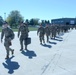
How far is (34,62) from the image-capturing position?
31.2ft

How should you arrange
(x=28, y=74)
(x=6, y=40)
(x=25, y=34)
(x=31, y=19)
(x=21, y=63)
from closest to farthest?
(x=28, y=74), (x=21, y=63), (x=6, y=40), (x=25, y=34), (x=31, y=19)

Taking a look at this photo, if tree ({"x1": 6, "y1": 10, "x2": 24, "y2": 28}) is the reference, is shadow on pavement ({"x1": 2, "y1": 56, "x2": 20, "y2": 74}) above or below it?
above

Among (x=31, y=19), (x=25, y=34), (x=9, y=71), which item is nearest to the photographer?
(x=9, y=71)

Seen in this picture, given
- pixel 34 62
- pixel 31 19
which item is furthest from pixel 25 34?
pixel 31 19

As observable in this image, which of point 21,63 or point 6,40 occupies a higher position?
point 6,40

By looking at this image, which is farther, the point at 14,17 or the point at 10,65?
the point at 14,17

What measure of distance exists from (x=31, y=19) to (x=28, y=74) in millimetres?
126306

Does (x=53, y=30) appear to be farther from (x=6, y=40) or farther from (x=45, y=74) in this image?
(x=45, y=74)

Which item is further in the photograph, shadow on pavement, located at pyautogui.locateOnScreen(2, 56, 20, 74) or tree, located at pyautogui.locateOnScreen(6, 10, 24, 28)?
tree, located at pyautogui.locateOnScreen(6, 10, 24, 28)

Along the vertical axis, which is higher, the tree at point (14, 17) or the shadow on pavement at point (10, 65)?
the shadow on pavement at point (10, 65)

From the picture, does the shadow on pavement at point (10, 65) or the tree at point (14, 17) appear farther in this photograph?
the tree at point (14, 17)

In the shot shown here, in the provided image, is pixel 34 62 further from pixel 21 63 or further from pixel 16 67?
pixel 16 67

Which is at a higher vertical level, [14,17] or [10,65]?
[10,65]

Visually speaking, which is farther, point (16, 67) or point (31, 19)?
point (31, 19)
